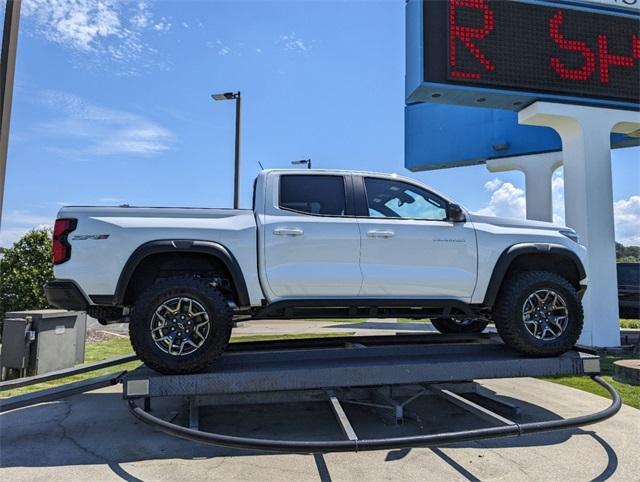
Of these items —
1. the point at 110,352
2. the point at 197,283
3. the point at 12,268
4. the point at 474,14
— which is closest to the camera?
the point at 197,283

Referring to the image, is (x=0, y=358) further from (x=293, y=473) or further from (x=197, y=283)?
(x=293, y=473)

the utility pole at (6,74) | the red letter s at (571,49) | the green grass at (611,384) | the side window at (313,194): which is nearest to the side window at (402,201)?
the side window at (313,194)

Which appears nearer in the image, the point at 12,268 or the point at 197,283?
the point at 197,283

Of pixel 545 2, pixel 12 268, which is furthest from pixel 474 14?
pixel 12 268

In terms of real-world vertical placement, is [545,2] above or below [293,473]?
above

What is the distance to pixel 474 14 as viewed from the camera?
8.19 metres

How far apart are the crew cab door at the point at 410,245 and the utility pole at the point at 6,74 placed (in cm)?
392

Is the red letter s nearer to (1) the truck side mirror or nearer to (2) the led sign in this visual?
(2) the led sign

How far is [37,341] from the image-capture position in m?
6.40

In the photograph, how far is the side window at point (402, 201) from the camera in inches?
184

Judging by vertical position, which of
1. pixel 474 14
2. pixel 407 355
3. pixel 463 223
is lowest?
pixel 407 355

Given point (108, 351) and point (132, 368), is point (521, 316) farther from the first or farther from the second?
point (108, 351)

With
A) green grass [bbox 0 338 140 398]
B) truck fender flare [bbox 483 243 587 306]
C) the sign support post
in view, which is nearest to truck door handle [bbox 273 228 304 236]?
truck fender flare [bbox 483 243 587 306]

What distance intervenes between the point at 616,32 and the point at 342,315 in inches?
319
